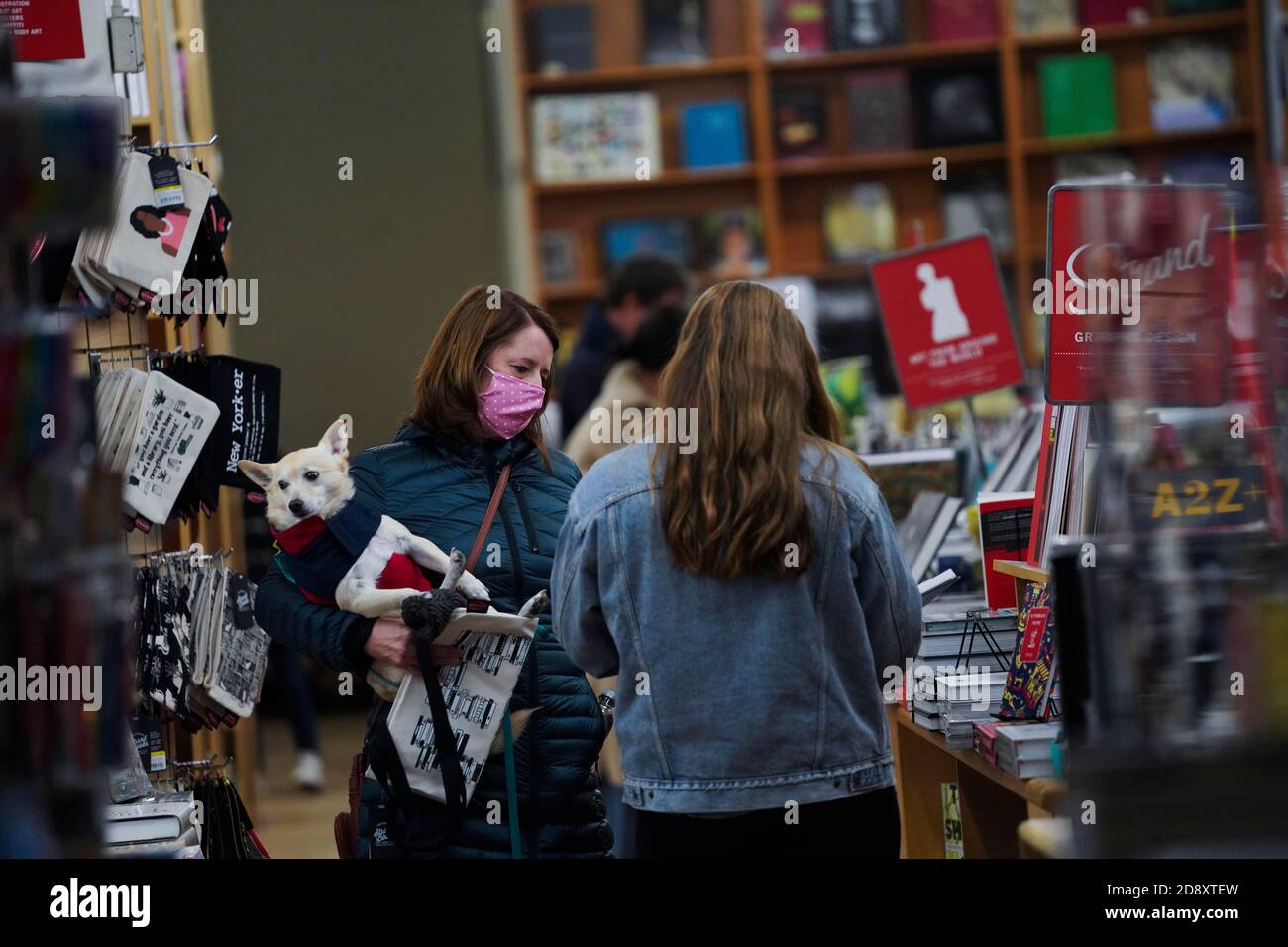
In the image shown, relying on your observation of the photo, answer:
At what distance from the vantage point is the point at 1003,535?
2.76m

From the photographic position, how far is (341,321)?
11.0 ft

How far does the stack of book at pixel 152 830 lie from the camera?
2.17m

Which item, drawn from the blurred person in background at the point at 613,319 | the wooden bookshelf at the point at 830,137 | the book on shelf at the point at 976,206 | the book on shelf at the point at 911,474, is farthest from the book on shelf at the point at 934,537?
the book on shelf at the point at 976,206

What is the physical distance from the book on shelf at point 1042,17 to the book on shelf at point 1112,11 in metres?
0.05

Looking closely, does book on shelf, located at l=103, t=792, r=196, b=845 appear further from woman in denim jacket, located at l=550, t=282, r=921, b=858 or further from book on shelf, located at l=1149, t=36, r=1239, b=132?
book on shelf, located at l=1149, t=36, r=1239, b=132

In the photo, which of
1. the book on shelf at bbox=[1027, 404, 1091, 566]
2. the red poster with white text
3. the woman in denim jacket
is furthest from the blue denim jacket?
the book on shelf at bbox=[1027, 404, 1091, 566]

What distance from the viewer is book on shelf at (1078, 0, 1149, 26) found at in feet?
20.8

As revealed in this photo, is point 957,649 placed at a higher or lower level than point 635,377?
lower

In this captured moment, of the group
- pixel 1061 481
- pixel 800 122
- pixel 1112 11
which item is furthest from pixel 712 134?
pixel 1061 481

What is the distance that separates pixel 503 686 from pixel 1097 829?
95 centimetres

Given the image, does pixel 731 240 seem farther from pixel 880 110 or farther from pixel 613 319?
pixel 613 319

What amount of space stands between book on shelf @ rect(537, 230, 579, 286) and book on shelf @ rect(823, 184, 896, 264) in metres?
1.11

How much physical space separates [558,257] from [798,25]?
56.0 inches
